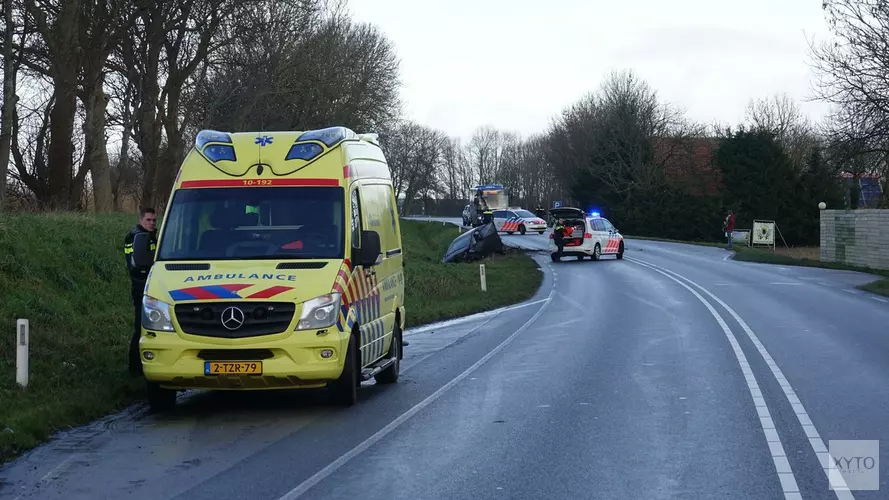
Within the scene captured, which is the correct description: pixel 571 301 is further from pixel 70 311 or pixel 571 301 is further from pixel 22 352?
pixel 22 352

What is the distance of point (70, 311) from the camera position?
15898 millimetres

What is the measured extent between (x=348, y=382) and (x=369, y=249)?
1393 millimetres

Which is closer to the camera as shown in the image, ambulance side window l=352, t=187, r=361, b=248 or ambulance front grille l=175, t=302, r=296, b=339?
ambulance front grille l=175, t=302, r=296, b=339

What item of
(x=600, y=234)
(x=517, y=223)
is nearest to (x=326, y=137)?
(x=600, y=234)

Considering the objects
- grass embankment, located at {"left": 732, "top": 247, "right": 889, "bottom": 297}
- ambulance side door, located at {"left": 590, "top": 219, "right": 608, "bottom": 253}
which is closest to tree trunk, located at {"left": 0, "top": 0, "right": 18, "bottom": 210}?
grass embankment, located at {"left": 732, "top": 247, "right": 889, "bottom": 297}

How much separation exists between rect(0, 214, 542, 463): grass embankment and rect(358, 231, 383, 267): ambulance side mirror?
279 cm

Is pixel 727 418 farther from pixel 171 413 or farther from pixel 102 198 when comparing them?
pixel 102 198

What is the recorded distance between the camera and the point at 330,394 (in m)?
10.9

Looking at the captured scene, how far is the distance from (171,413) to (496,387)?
11.7 feet

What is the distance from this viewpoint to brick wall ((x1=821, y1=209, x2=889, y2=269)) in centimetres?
3891

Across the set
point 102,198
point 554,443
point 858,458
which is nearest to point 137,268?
point 554,443

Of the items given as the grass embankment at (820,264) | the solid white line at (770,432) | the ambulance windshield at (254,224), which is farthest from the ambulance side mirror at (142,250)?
the grass embankment at (820,264)

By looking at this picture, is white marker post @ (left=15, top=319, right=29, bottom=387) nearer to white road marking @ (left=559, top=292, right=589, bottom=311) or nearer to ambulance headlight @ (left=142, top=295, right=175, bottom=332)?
ambulance headlight @ (left=142, top=295, right=175, bottom=332)

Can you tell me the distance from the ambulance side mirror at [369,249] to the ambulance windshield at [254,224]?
0.23m
